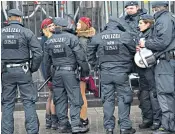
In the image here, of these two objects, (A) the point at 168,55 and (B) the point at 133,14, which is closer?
(A) the point at 168,55

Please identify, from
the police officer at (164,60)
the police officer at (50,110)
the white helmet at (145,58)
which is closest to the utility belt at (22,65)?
the police officer at (50,110)

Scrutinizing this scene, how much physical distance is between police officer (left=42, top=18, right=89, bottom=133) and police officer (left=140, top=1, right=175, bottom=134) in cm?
108

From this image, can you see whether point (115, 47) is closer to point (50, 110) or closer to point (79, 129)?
point (79, 129)

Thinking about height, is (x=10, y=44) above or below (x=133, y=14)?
below

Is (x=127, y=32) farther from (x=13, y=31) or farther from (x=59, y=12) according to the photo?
(x=59, y=12)

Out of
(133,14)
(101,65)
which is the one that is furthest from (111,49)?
(133,14)

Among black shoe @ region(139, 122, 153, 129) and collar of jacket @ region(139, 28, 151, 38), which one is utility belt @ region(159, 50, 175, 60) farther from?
black shoe @ region(139, 122, 153, 129)

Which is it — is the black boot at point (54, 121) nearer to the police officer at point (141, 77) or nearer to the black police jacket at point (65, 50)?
the black police jacket at point (65, 50)

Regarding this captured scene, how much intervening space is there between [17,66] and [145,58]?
6.18 ft

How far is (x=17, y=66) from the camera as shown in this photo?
7.48 metres

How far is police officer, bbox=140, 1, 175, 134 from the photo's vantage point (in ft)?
23.9

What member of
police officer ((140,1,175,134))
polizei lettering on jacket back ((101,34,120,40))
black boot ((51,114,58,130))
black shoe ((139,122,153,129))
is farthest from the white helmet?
black boot ((51,114,58,130))

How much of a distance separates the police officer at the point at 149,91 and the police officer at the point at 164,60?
20 cm

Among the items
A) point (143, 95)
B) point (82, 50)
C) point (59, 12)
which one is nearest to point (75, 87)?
point (82, 50)
